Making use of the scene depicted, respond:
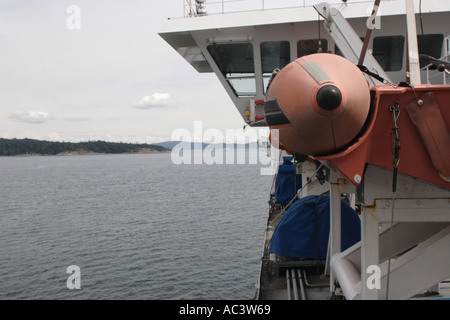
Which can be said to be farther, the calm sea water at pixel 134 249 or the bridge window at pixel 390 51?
the calm sea water at pixel 134 249

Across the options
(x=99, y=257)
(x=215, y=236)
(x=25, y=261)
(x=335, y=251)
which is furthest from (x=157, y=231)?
(x=335, y=251)

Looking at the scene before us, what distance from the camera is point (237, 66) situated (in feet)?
34.8

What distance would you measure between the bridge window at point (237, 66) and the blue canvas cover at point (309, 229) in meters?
4.45

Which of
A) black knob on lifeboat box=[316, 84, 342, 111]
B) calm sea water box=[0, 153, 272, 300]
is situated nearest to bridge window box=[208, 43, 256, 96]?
black knob on lifeboat box=[316, 84, 342, 111]

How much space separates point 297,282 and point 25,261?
17.9 m

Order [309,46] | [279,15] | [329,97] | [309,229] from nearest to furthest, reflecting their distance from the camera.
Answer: [329,97] → [309,229] → [279,15] → [309,46]

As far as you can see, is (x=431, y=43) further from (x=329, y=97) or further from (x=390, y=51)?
(x=329, y=97)

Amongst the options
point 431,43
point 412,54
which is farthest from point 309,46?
point 412,54

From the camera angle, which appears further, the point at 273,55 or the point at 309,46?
the point at 273,55

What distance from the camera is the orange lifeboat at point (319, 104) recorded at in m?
3.11

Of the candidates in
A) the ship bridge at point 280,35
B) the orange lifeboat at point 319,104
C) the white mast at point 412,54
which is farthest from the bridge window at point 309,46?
the orange lifeboat at point 319,104

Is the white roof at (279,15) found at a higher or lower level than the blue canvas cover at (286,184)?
higher

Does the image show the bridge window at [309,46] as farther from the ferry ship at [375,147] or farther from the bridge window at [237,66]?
the ferry ship at [375,147]

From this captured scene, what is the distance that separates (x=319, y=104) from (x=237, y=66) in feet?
25.5
